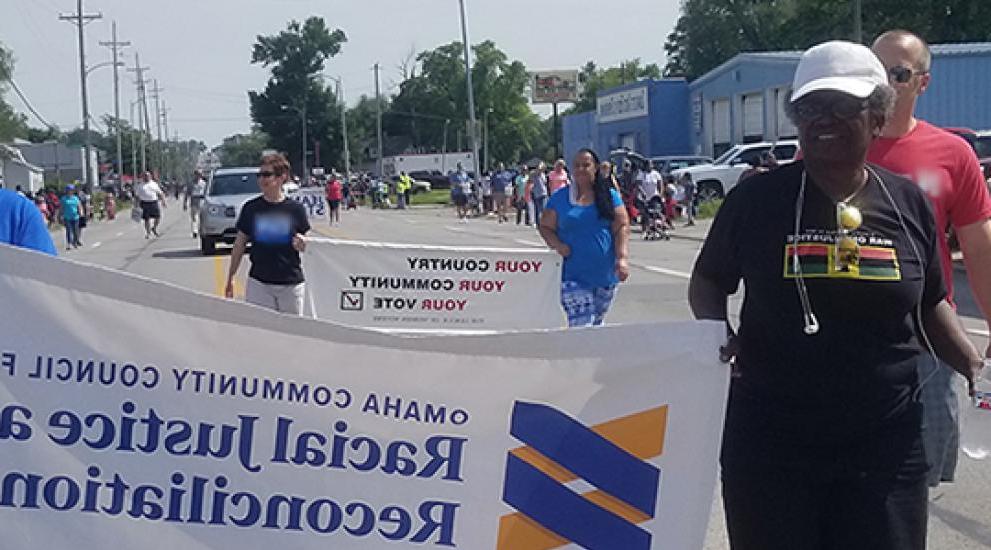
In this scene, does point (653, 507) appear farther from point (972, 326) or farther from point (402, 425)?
point (972, 326)

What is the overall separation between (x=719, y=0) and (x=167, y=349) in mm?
90859

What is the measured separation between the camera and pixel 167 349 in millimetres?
3223

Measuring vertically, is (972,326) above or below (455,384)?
below

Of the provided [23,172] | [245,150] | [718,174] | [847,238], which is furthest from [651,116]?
[245,150]

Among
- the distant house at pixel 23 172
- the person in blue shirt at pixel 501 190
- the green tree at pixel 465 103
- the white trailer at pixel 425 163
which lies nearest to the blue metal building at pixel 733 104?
the person in blue shirt at pixel 501 190

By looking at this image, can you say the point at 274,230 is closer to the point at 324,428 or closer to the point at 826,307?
the point at 324,428

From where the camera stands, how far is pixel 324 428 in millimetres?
3275

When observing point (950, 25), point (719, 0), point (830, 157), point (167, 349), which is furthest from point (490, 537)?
point (719, 0)

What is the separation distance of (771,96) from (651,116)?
997cm

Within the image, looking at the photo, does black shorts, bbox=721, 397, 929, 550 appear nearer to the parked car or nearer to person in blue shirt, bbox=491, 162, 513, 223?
the parked car

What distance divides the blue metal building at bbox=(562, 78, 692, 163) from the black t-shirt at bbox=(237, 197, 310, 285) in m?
48.7

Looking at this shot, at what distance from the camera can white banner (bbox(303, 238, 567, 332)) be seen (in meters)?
9.91

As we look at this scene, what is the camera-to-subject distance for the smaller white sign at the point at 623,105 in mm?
57031

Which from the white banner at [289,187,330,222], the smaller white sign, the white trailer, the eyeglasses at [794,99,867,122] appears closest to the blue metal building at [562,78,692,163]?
the smaller white sign
